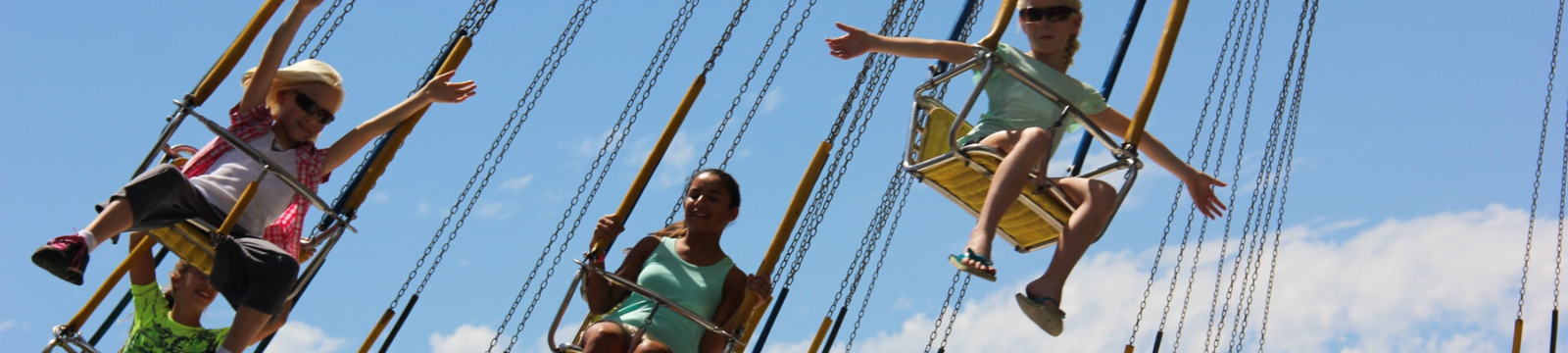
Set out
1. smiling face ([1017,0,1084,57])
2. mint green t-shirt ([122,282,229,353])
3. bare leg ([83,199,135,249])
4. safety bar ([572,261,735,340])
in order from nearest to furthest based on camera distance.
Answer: bare leg ([83,199,135,249]) → safety bar ([572,261,735,340]) → smiling face ([1017,0,1084,57]) → mint green t-shirt ([122,282,229,353])

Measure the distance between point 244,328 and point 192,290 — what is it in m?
1.05

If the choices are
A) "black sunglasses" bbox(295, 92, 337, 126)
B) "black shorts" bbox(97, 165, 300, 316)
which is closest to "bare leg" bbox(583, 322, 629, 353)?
"black shorts" bbox(97, 165, 300, 316)

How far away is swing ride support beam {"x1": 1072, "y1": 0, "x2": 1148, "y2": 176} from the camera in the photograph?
583 cm

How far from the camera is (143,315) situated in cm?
553

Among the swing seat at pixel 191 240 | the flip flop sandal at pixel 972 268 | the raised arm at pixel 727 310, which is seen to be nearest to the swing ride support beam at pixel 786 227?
the raised arm at pixel 727 310

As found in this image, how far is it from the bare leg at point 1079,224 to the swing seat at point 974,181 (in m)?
0.06

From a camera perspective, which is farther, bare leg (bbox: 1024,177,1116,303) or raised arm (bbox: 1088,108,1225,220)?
raised arm (bbox: 1088,108,1225,220)

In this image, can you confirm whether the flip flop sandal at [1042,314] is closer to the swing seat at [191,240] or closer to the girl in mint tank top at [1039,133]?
the girl in mint tank top at [1039,133]

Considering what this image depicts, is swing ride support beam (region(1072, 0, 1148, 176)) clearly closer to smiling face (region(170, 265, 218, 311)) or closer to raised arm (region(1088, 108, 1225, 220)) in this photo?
raised arm (region(1088, 108, 1225, 220))

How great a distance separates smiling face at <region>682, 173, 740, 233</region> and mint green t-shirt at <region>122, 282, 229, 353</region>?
1.53 metres

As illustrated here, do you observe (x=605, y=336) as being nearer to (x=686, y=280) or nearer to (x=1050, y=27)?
(x=686, y=280)

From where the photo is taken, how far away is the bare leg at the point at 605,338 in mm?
4590

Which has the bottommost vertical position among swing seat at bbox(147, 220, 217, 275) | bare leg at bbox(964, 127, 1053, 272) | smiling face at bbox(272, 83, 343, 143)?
swing seat at bbox(147, 220, 217, 275)

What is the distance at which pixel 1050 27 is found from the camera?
17.7ft
